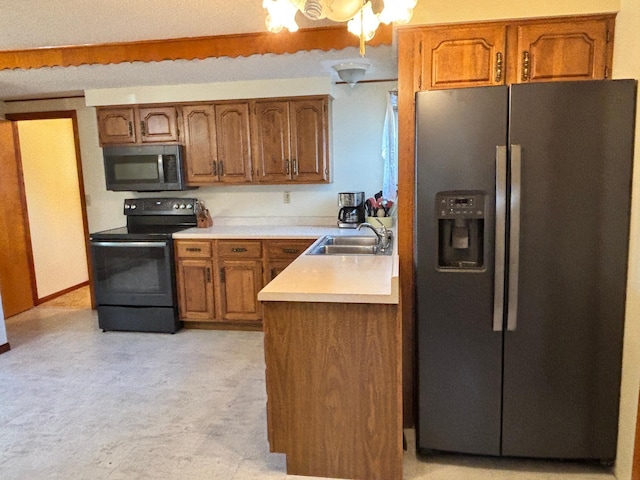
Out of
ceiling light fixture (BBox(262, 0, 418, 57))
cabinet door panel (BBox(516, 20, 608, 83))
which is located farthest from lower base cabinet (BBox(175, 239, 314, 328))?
ceiling light fixture (BBox(262, 0, 418, 57))

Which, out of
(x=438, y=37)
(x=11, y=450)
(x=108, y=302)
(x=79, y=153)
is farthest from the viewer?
(x=79, y=153)

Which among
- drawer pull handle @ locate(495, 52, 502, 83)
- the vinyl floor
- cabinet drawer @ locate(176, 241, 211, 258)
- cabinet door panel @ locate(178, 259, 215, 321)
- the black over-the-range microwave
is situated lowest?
the vinyl floor

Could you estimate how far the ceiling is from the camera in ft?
8.21

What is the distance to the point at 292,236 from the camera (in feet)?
Result: 13.0

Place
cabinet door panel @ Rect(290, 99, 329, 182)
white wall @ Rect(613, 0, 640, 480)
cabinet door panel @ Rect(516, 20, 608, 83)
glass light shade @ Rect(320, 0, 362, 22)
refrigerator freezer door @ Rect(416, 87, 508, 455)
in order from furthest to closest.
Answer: cabinet door panel @ Rect(290, 99, 329, 182)
cabinet door panel @ Rect(516, 20, 608, 83)
refrigerator freezer door @ Rect(416, 87, 508, 455)
white wall @ Rect(613, 0, 640, 480)
glass light shade @ Rect(320, 0, 362, 22)

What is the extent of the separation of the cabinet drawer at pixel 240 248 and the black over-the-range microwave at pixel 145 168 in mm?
728

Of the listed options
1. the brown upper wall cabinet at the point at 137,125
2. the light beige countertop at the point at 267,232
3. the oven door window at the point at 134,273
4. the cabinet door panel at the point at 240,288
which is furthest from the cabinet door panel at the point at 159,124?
the cabinet door panel at the point at 240,288

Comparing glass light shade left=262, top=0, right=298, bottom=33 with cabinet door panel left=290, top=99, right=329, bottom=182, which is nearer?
glass light shade left=262, top=0, right=298, bottom=33

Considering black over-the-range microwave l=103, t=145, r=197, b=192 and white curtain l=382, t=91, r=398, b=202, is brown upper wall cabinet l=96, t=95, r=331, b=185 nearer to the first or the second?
black over-the-range microwave l=103, t=145, r=197, b=192

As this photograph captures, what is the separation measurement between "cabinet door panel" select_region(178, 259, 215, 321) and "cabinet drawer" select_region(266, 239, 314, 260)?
22.5 inches

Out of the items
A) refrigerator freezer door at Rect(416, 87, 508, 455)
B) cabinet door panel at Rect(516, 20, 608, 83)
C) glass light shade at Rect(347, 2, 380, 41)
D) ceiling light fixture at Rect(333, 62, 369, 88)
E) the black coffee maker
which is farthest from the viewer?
the black coffee maker

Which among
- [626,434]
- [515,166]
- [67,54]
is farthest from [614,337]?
[67,54]

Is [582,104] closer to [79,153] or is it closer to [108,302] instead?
[108,302]

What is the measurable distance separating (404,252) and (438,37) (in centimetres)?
108
